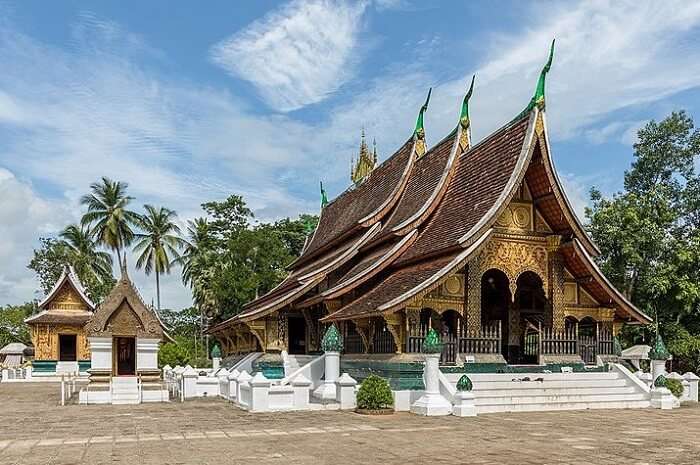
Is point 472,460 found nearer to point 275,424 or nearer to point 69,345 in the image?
point 275,424

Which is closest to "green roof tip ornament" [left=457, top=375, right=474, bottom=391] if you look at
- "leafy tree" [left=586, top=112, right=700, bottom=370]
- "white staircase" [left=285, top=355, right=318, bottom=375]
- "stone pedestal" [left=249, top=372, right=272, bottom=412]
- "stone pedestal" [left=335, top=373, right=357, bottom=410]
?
"stone pedestal" [left=335, top=373, right=357, bottom=410]

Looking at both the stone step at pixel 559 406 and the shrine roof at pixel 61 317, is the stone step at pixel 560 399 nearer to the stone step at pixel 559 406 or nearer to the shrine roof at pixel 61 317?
the stone step at pixel 559 406

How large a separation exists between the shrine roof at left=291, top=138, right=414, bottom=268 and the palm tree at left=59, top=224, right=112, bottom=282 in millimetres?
23918

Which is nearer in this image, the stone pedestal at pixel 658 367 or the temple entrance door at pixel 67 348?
the stone pedestal at pixel 658 367

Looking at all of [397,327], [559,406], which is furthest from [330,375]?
[559,406]

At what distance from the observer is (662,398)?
529 inches

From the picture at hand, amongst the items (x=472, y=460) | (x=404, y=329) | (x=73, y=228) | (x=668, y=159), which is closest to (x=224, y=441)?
(x=472, y=460)

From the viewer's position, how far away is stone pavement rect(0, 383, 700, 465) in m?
7.24

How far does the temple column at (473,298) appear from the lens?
14.1m

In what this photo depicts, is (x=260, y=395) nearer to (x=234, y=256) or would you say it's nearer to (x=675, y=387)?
(x=675, y=387)

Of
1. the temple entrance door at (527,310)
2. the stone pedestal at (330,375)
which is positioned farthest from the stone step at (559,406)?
the temple entrance door at (527,310)

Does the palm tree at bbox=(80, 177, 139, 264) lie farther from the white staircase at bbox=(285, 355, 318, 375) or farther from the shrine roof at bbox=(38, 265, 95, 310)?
the white staircase at bbox=(285, 355, 318, 375)

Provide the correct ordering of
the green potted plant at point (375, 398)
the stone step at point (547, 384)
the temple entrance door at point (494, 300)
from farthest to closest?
the temple entrance door at point (494, 300) → the stone step at point (547, 384) → the green potted plant at point (375, 398)

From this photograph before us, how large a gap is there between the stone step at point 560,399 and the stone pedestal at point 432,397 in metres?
0.73
